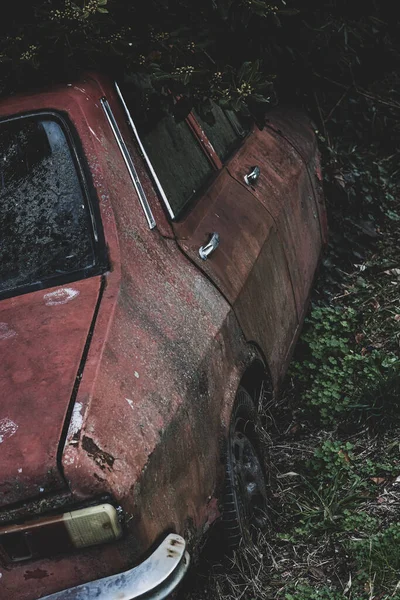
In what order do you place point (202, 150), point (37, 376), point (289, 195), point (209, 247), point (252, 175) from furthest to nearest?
point (289, 195)
point (252, 175)
point (202, 150)
point (209, 247)
point (37, 376)

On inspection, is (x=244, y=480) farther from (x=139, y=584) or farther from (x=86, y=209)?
(x=86, y=209)

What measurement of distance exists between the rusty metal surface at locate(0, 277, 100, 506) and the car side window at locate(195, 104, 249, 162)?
1584mm

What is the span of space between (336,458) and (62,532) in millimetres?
1891

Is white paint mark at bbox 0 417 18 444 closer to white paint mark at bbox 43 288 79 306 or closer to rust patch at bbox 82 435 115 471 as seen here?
rust patch at bbox 82 435 115 471

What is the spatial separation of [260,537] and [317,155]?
288 centimetres

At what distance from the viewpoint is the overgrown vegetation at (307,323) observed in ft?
10.5

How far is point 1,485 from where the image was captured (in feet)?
7.28

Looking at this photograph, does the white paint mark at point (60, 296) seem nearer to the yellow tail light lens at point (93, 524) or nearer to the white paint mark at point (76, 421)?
the white paint mark at point (76, 421)

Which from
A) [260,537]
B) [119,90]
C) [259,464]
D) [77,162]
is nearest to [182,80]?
[119,90]

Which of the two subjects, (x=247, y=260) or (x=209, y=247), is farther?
(x=247, y=260)

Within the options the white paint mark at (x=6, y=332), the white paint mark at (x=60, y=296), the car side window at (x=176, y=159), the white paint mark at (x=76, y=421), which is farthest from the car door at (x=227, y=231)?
the white paint mark at (x=76, y=421)

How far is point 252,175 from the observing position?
163 inches

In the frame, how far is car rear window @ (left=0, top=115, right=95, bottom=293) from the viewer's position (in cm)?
299

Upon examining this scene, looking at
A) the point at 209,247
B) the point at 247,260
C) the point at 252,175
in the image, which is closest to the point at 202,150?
the point at 252,175
